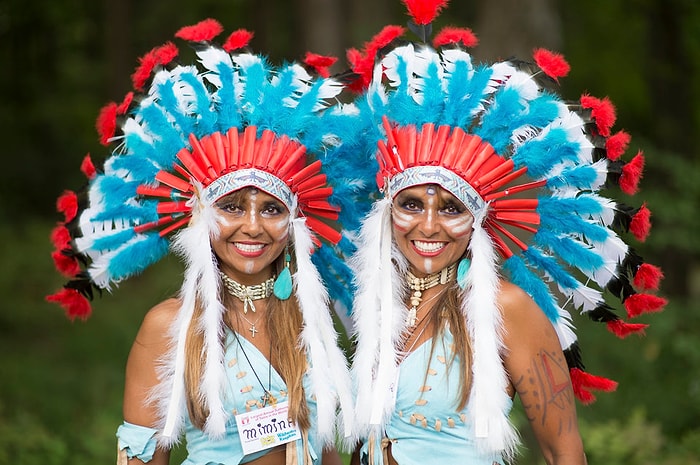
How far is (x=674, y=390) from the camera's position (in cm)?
711

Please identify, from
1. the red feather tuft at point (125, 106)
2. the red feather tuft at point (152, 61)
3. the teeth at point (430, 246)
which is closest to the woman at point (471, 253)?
the teeth at point (430, 246)

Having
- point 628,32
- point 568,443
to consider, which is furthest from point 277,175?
point 628,32

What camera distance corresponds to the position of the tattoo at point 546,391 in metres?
3.23

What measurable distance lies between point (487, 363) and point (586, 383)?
703mm

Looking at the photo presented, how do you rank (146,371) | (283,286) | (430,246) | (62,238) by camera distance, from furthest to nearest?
(62,238) → (283,286) → (146,371) → (430,246)

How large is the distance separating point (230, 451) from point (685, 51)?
9.12 metres

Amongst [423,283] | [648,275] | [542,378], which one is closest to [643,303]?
[648,275]

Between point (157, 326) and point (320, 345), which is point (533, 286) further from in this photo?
point (157, 326)

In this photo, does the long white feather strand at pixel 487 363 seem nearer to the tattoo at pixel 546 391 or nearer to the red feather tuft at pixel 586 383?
the tattoo at pixel 546 391

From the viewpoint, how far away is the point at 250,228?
3408 mm

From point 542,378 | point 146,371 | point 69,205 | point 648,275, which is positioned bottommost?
point 542,378

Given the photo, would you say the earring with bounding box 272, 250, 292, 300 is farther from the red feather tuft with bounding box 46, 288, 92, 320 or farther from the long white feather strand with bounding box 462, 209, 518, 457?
the red feather tuft with bounding box 46, 288, 92, 320

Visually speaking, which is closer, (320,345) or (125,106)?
(320,345)

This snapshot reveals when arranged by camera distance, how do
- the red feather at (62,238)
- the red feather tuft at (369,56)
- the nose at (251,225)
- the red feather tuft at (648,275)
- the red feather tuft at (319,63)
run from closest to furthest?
the nose at (251,225) → the red feather tuft at (648,275) → the red feather tuft at (369,56) → the red feather tuft at (319,63) → the red feather at (62,238)
